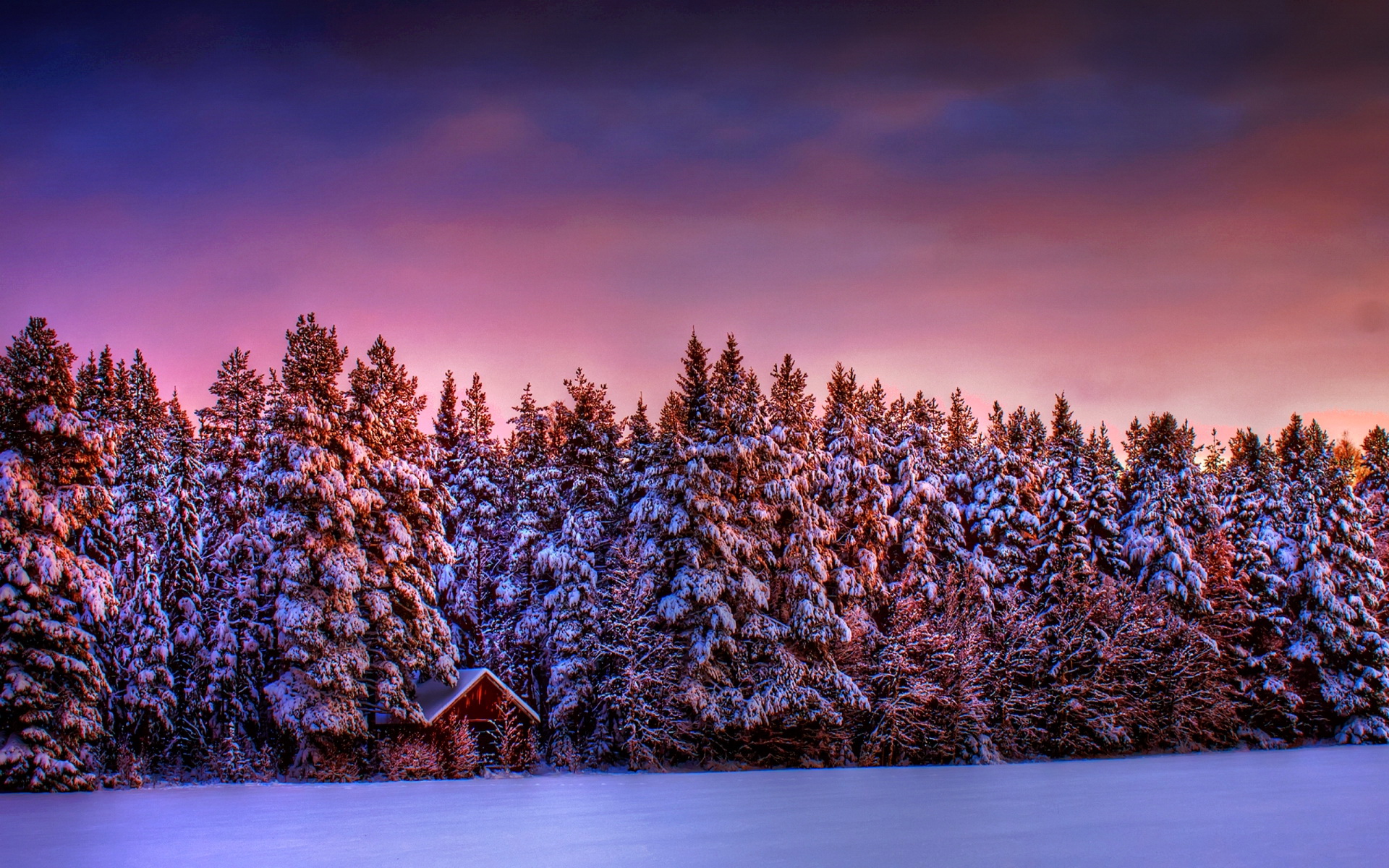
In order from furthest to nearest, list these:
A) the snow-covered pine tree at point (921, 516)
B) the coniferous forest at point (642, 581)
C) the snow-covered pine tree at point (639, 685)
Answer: the snow-covered pine tree at point (921, 516)
the snow-covered pine tree at point (639, 685)
the coniferous forest at point (642, 581)

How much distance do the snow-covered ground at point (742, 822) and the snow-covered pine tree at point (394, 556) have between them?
667 centimetres

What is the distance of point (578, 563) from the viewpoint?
41.7m

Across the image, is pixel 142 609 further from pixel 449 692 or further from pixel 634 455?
pixel 634 455

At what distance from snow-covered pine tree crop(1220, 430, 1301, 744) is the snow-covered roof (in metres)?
32.9

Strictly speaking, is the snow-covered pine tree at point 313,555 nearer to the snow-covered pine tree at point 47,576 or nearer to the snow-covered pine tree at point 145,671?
the snow-covered pine tree at point 145,671

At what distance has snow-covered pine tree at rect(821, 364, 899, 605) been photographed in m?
43.2

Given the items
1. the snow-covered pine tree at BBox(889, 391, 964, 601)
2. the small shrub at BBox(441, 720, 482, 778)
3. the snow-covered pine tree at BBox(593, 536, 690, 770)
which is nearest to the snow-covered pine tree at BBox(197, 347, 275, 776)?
the small shrub at BBox(441, 720, 482, 778)

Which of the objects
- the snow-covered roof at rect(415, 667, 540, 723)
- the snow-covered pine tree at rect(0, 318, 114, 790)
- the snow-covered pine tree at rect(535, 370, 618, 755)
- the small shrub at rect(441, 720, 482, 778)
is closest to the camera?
the snow-covered pine tree at rect(0, 318, 114, 790)

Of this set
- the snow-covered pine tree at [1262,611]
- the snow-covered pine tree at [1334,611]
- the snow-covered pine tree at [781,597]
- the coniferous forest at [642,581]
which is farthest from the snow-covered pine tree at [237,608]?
the snow-covered pine tree at [1334,611]

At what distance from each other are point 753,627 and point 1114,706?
60.7 feet

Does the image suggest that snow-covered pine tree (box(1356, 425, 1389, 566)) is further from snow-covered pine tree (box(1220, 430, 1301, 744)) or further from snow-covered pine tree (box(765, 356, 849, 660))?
snow-covered pine tree (box(765, 356, 849, 660))

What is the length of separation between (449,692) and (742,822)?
901 inches

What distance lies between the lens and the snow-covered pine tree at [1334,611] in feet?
161

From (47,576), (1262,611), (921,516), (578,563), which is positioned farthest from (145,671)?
(1262,611)
